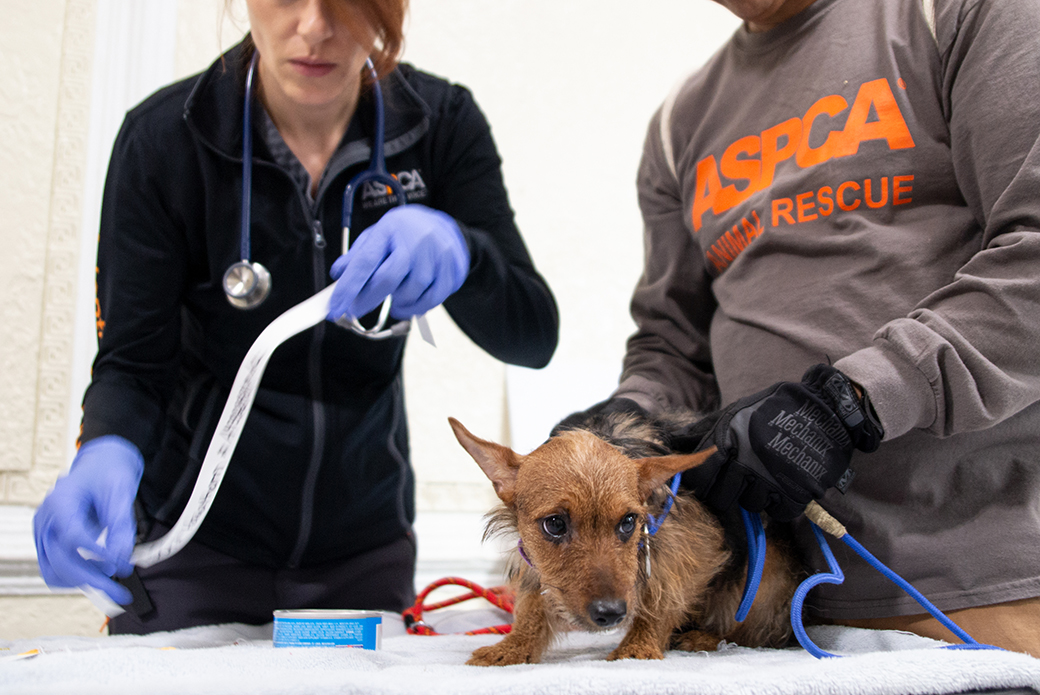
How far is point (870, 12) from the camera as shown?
1032 millimetres

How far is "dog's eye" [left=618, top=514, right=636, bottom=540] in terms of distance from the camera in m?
0.88

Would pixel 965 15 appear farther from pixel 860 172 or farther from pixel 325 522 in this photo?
pixel 325 522

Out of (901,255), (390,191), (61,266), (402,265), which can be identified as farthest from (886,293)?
(61,266)

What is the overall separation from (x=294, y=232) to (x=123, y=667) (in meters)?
0.77

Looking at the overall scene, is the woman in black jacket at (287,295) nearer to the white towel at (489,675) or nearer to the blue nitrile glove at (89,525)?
the blue nitrile glove at (89,525)

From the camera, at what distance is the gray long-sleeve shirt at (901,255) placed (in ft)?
2.68

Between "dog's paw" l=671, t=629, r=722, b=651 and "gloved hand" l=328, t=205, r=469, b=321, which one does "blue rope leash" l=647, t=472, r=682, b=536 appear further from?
"gloved hand" l=328, t=205, r=469, b=321

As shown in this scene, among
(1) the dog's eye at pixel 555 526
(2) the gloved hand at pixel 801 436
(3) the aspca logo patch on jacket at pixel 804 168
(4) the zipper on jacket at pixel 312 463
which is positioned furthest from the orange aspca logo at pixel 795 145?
(4) the zipper on jacket at pixel 312 463

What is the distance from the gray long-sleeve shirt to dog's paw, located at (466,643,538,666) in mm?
429

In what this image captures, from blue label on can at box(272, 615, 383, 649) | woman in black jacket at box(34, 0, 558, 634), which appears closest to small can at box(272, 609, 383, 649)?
blue label on can at box(272, 615, 383, 649)

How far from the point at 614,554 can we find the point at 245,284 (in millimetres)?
741

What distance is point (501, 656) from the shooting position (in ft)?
2.85

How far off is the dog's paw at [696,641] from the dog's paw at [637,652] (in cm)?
15

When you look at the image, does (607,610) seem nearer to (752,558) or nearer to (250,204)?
(752,558)
